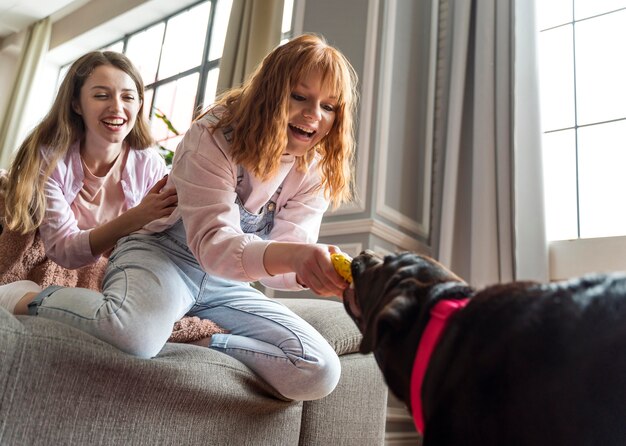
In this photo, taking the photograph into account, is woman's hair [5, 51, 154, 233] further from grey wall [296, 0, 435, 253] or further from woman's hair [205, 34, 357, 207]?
grey wall [296, 0, 435, 253]

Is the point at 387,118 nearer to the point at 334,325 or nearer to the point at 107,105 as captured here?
the point at 107,105

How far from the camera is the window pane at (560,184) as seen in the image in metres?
2.42

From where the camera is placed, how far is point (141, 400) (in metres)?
0.96

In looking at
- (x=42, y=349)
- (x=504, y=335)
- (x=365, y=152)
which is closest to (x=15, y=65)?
(x=365, y=152)

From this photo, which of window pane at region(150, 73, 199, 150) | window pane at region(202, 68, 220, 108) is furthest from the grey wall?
window pane at region(150, 73, 199, 150)

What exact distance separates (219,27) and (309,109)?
3445mm

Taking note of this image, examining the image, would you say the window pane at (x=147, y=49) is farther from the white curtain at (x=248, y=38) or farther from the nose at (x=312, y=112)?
the nose at (x=312, y=112)

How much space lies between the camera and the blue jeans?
40.6 inches

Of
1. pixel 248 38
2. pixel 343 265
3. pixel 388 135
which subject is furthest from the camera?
pixel 248 38

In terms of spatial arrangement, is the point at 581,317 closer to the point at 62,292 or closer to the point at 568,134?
the point at 62,292

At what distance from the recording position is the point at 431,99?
2734 millimetres

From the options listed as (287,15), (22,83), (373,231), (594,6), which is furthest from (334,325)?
(22,83)

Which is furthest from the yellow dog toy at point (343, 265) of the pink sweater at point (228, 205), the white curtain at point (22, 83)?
the white curtain at point (22, 83)

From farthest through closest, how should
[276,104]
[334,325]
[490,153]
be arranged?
[490,153], [334,325], [276,104]
